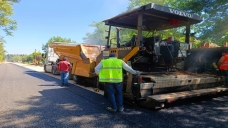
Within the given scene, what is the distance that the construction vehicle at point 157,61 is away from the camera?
4430mm

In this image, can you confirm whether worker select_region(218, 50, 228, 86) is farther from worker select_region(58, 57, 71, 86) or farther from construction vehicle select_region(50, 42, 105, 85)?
worker select_region(58, 57, 71, 86)

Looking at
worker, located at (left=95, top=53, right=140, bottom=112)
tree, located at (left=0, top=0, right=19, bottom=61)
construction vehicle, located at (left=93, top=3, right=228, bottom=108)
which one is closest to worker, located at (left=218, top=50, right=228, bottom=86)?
construction vehicle, located at (left=93, top=3, right=228, bottom=108)

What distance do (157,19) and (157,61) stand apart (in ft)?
4.74

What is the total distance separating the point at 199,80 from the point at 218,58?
8.85 ft

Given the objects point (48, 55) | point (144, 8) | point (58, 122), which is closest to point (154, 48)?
point (144, 8)

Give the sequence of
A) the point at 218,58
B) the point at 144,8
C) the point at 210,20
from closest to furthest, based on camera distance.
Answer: the point at 144,8 → the point at 218,58 → the point at 210,20

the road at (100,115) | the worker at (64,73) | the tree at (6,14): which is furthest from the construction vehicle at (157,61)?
the tree at (6,14)

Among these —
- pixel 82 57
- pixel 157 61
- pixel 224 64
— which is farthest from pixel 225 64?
pixel 82 57

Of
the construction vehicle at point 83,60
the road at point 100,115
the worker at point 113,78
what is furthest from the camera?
the construction vehicle at point 83,60

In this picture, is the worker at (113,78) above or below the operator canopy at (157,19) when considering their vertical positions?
below

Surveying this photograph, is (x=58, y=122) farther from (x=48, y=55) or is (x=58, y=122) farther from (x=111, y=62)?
(x=48, y=55)

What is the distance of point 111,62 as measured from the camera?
433cm

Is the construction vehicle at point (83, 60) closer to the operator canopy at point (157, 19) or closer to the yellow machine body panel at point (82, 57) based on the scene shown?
the yellow machine body panel at point (82, 57)

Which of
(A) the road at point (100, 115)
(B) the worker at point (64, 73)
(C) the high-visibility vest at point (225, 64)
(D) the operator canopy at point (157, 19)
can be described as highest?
(D) the operator canopy at point (157, 19)
